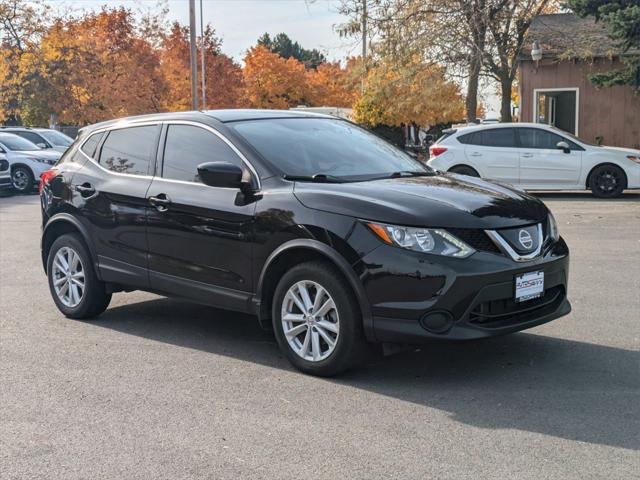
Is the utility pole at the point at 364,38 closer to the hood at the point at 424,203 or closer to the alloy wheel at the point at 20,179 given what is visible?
the alloy wheel at the point at 20,179

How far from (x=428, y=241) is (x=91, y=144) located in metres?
3.64

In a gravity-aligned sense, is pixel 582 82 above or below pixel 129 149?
above

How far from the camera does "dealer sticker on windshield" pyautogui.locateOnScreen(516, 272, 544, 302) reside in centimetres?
550

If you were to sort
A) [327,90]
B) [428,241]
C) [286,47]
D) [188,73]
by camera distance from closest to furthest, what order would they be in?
[428,241] < [188,73] < [327,90] < [286,47]

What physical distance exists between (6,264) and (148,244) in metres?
4.73

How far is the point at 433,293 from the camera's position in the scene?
5.28 metres

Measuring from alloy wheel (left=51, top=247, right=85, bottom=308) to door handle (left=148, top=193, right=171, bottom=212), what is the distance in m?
1.17

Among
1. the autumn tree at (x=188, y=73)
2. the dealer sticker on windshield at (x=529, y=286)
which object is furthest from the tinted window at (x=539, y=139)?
the autumn tree at (x=188, y=73)

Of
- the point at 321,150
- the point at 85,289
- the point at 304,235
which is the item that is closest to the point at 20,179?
the point at 85,289

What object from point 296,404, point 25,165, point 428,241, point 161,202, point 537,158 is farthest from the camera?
point 25,165

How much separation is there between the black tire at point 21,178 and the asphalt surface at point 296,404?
668 inches

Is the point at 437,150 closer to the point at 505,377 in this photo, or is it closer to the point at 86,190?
the point at 86,190

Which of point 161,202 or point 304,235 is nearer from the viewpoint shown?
point 304,235

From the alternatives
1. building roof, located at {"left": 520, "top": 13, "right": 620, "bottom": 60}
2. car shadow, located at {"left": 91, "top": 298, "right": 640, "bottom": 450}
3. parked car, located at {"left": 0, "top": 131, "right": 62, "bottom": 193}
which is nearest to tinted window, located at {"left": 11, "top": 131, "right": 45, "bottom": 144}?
parked car, located at {"left": 0, "top": 131, "right": 62, "bottom": 193}
